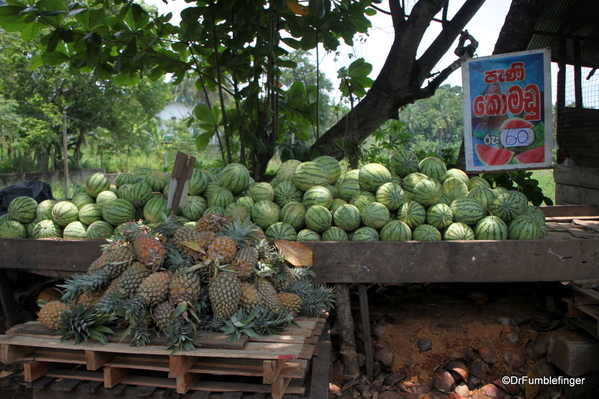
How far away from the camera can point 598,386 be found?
3348mm

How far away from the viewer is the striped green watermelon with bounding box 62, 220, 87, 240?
13.0 feet

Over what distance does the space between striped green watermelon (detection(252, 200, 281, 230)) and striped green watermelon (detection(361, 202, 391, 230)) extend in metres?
0.80

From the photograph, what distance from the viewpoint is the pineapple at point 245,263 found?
9.04ft

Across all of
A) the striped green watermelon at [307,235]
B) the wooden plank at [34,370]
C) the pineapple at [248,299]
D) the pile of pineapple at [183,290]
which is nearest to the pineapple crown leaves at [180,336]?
the pile of pineapple at [183,290]

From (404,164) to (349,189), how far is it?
A: 0.68 metres

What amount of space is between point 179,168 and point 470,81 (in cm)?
334

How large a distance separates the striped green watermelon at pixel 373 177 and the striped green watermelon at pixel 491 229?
92 centimetres

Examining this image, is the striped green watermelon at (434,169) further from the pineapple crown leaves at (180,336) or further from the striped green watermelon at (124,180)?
the striped green watermelon at (124,180)

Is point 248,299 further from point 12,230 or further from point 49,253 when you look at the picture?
point 12,230

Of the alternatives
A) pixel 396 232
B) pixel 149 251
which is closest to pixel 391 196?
pixel 396 232

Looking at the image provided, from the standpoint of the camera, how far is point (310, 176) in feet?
13.3

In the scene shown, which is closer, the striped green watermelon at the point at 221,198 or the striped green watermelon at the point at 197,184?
the striped green watermelon at the point at 221,198

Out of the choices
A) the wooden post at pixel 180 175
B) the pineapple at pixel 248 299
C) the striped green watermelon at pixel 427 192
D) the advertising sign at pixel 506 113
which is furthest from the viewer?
the advertising sign at pixel 506 113

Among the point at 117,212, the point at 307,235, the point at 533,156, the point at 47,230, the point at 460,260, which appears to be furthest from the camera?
the point at 533,156
